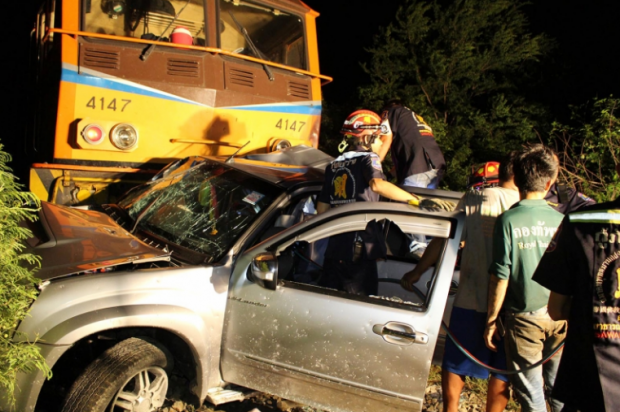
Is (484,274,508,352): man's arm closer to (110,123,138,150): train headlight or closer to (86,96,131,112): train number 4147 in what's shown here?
(110,123,138,150): train headlight

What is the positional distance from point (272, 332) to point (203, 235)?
897 millimetres

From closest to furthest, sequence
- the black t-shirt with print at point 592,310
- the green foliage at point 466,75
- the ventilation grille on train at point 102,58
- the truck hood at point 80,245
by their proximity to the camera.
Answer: the black t-shirt with print at point 592,310, the truck hood at point 80,245, the ventilation grille on train at point 102,58, the green foliage at point 466,75

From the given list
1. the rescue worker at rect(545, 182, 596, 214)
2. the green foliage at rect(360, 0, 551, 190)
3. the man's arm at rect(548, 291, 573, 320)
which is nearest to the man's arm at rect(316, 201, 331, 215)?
the rescue worker at rect(545, 182, 596, 214)

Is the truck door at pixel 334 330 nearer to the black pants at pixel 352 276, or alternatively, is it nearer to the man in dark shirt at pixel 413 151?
the black pants at pixel 352 276

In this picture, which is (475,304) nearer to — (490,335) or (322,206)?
(490,335)

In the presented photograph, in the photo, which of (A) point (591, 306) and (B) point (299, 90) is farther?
(B) point (299, 90)

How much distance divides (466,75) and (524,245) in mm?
7446

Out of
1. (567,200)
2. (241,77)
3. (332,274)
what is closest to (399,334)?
(332,274)

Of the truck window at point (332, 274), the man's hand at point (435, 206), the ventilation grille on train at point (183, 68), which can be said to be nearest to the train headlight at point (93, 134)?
the ventilation grille on train at point (183, 68)

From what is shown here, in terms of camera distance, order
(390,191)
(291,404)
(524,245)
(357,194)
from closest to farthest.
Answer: (524,245) → (390,191) → (357,194) → (291,404)

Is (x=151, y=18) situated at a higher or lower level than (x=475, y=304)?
higher

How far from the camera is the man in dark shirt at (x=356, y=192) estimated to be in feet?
11.3

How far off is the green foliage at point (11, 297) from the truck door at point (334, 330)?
1.07 metres

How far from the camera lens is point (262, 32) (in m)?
6.46
